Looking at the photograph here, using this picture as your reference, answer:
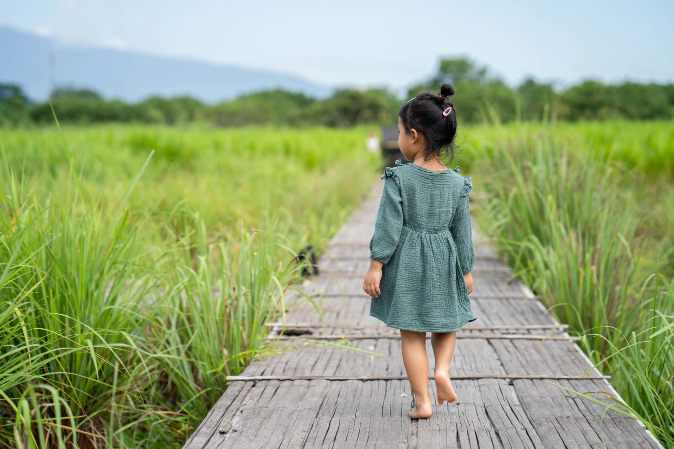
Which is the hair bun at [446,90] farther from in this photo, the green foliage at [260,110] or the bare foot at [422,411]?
the green foliage at [260,110]

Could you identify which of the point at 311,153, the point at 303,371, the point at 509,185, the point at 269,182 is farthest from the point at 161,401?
the point at 311,153

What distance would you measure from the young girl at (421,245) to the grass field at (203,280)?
0.59 ft

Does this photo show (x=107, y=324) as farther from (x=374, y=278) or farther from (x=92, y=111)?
(x=92, y=111)

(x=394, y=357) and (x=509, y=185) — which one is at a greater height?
(x=509, y=185)

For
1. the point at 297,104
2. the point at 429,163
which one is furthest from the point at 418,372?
the point at 297,104

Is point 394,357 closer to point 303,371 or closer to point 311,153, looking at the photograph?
point 303,371

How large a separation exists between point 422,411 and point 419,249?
0.57m

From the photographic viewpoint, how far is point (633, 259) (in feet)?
10.3

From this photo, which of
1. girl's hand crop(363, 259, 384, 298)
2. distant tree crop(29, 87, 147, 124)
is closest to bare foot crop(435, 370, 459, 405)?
girl's hand crop(363, 259, 384, 298)

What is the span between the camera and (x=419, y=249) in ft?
6.15

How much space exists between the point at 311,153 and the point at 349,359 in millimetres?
8090

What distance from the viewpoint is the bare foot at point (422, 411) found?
1838 mm

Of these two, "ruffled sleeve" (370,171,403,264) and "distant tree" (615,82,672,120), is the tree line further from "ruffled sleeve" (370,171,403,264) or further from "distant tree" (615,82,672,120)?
"ruffled sleeve" (370,171,403,264)

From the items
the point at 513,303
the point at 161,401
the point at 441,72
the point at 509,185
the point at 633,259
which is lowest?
the point at 161,401
